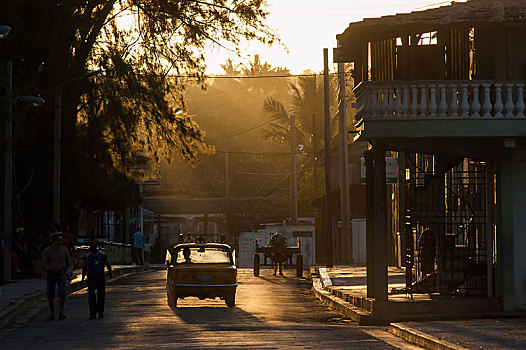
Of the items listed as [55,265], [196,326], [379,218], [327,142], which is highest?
[327,142]

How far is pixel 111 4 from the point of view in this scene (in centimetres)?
4459

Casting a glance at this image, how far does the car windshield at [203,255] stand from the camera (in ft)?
94.3

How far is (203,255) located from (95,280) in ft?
14.6

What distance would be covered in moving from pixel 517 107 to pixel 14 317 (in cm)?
1170

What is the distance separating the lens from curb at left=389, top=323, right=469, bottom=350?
54.6ft

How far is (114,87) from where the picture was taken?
44469 millimetres

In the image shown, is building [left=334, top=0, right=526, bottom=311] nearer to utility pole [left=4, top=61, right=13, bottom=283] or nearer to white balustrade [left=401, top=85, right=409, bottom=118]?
white balustrade [left=401, top=85, right=409, bottom=118]

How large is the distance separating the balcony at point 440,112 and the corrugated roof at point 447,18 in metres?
1.19

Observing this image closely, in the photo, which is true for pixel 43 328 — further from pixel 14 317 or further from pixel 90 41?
pixel 90 41

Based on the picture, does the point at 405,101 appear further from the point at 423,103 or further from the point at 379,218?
the point at 379,218

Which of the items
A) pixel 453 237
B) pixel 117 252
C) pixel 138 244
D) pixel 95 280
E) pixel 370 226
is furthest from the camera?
pixel 117 252

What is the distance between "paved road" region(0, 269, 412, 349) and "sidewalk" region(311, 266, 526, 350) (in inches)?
21.2

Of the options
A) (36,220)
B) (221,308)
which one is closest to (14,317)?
(221,308)

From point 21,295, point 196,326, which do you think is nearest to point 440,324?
point 196,326
